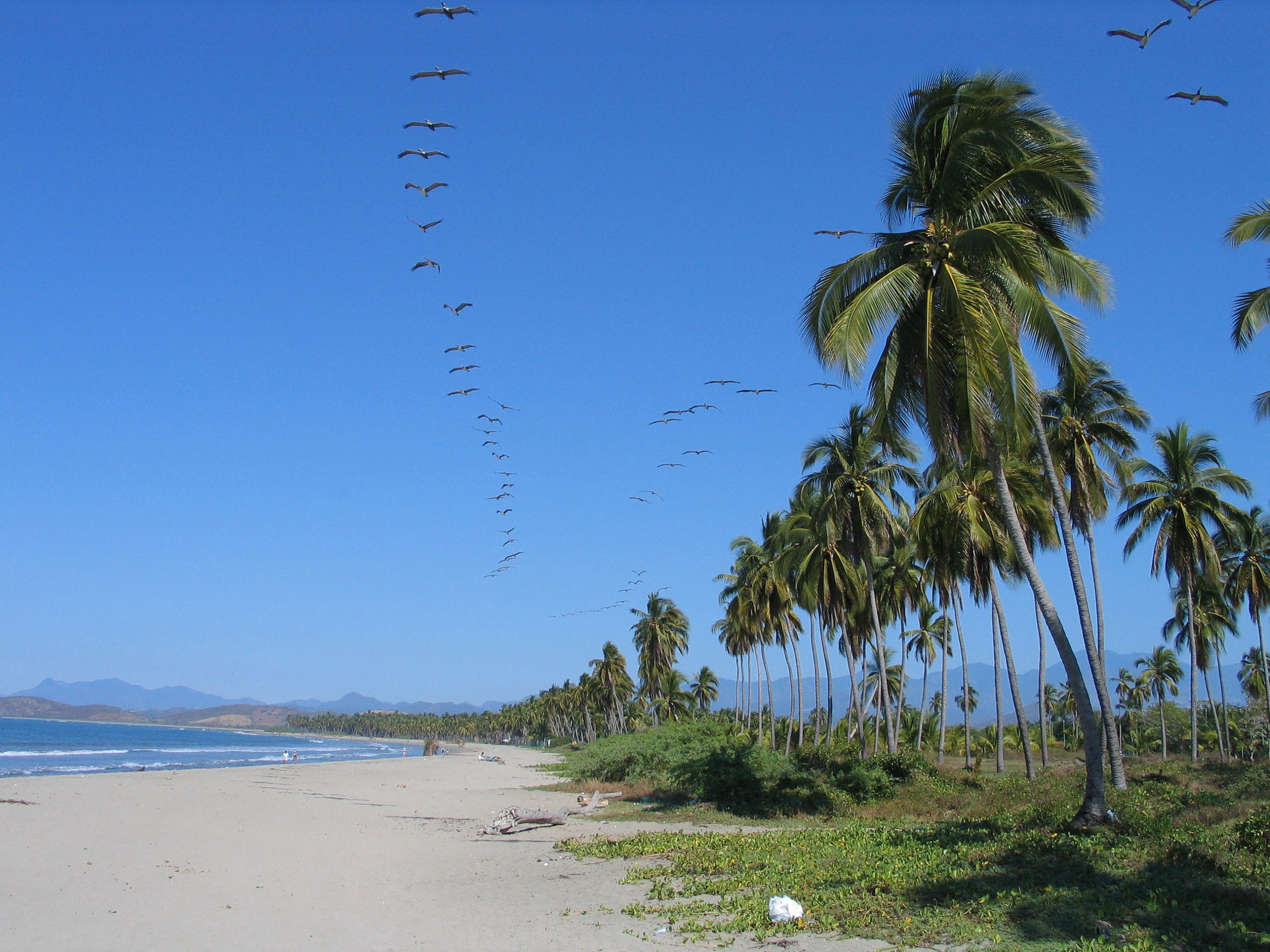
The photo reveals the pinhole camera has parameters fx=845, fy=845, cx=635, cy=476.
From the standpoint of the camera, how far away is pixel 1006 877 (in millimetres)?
10930

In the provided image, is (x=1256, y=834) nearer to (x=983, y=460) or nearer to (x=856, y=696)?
(x=983, y=460)

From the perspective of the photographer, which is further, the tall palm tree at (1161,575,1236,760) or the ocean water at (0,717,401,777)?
the ocean water at (0,717,401,777)

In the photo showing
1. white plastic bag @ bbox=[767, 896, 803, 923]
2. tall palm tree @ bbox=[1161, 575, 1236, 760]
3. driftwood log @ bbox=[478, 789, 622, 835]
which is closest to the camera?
white plastic bag @ bbox=[767, 896, 803, 923]

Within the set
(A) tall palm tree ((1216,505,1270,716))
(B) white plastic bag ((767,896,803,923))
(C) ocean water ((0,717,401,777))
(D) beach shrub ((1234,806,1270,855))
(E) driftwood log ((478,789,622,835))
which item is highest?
(A) tall palm tree ((1216,505,1270,716))

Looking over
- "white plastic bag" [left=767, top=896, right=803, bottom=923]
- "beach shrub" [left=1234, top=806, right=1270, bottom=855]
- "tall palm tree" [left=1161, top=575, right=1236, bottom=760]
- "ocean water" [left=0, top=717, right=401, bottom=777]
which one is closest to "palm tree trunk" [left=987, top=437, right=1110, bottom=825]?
"beach shrub" [left=1234, top=806, right=1270, bottom=855]

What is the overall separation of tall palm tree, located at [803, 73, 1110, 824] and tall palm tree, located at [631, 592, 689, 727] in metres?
56.0

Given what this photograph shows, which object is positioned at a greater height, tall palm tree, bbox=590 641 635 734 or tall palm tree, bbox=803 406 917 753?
tall palm tree, bbox=803 406 917 753

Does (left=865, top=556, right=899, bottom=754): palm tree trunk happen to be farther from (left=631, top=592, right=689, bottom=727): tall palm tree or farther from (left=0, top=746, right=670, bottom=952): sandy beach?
(left=631, top=592, right=689, bottom=727): tall palm tree

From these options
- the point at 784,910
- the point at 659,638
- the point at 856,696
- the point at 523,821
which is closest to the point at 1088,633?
the point at 784,910

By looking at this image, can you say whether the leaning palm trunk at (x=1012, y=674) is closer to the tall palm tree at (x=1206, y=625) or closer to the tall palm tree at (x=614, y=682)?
the tall palm tree at (x=1206, y=625)

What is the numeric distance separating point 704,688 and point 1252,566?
61246 millimetres

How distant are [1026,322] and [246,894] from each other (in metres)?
15.8

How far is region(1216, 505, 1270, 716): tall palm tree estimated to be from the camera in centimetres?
3500

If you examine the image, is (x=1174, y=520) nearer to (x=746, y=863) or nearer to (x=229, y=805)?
(x=746, y=863)
